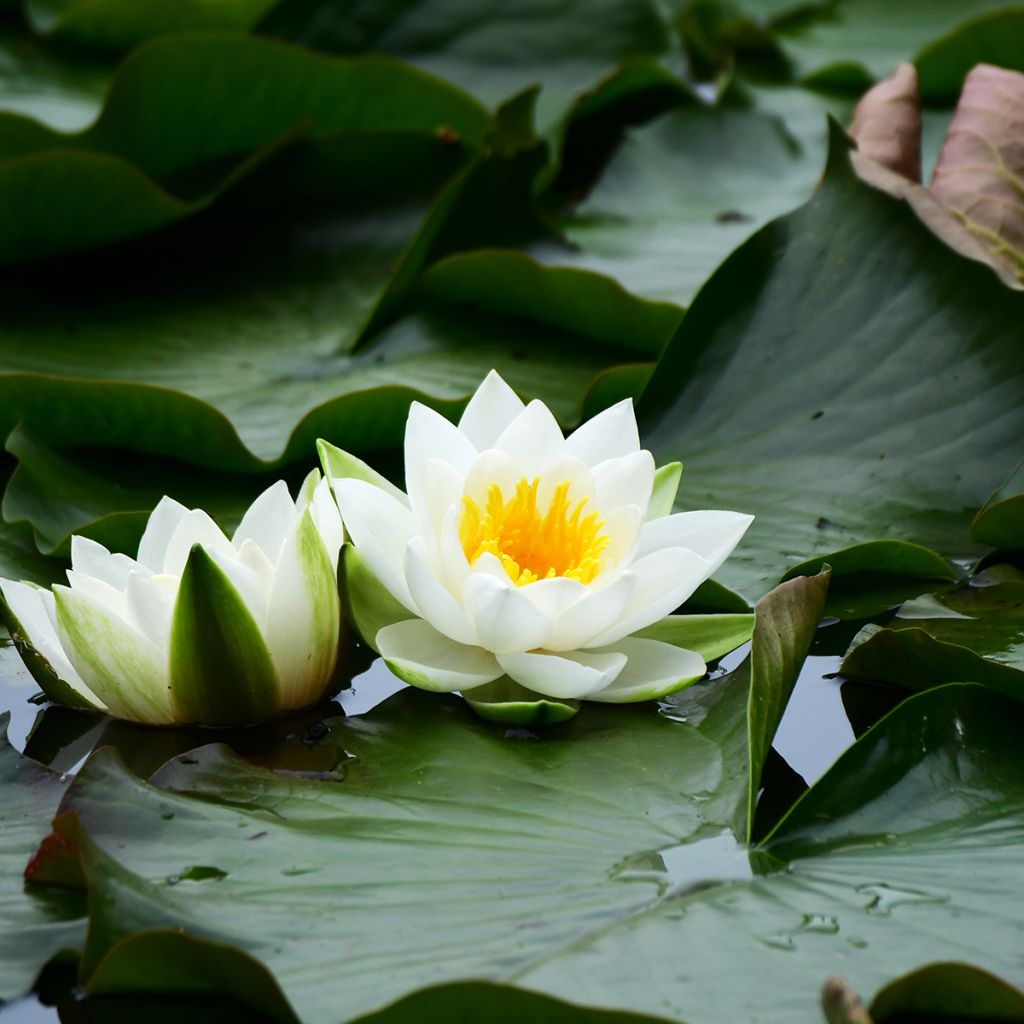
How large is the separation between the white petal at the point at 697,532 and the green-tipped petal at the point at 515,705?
0.17 m

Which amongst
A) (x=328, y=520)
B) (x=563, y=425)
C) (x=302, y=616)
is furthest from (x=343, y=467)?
(x=563, y=425)

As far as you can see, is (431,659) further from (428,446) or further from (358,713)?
(428,446)

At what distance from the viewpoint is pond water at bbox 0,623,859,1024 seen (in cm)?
108

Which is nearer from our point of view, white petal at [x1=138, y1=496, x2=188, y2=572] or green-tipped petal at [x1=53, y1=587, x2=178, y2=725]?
green-tipped petal at [x1=53, y1=587, x2=178, y2=725]

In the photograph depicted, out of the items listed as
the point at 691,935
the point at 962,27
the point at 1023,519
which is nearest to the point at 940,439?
the point at 1023,519

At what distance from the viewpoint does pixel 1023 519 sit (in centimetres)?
128

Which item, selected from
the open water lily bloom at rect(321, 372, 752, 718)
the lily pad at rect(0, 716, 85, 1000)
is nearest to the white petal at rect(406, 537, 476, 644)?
the open water lily bloom at rect(321, 372, 752, 718)

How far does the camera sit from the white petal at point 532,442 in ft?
3.85

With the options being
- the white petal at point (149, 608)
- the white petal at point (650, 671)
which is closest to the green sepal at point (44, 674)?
the white petal at point (149, 608)

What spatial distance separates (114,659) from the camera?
1.06 metres

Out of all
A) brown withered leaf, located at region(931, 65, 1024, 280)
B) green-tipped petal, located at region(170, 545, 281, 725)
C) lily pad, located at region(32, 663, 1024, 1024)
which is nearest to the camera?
lily pad, located at region(32, 663, 1024, 1024)

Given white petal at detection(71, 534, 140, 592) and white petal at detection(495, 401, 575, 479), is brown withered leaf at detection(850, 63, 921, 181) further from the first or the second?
white petal at detection(71, 534, 140, 592)

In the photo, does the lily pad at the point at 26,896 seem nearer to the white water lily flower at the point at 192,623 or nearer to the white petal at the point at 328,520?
the white water lily flower at the point at 192,623

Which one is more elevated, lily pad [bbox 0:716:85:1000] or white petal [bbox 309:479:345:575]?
white petal [bbox 309:479:345:575]
